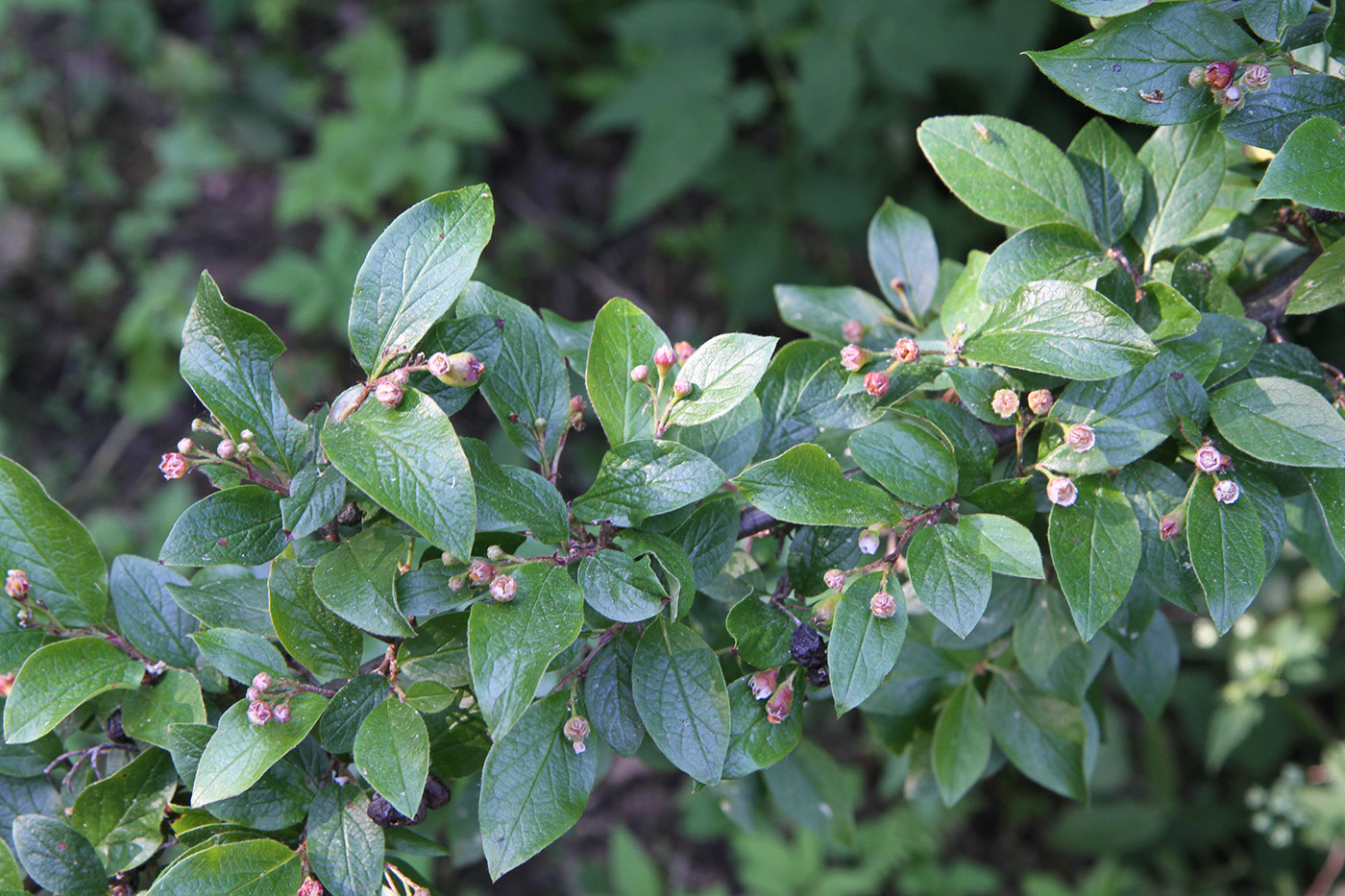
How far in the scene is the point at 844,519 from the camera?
34.5 inches

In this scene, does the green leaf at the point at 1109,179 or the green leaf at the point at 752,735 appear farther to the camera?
the green leaf at the point at 1109,179

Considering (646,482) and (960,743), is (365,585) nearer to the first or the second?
(646,482)

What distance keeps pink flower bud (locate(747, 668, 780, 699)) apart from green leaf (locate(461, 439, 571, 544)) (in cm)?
26

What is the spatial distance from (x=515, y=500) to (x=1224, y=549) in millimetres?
694

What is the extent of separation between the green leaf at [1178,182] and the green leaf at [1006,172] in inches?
3.4

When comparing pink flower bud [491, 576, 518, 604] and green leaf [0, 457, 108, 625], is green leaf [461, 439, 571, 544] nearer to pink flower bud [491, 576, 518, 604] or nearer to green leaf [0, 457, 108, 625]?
pink flower bud [491, 576, 518, 604]

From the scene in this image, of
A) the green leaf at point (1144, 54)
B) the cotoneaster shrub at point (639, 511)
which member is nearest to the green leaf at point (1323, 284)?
the cotoneaster shrub at point (639, 511)

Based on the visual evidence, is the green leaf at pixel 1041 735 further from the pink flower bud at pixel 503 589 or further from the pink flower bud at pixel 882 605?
the pink flower bud at pixel 503 589

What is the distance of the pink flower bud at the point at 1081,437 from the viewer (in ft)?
2.90

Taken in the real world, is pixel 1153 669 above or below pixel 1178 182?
below

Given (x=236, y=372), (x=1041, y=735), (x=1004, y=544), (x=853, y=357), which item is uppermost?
(x=236, y=372)

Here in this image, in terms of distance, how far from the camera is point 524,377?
38.9 inches

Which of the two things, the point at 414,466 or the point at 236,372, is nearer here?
the point at 414,466

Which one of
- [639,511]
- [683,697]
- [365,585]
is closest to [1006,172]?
[639,511]
